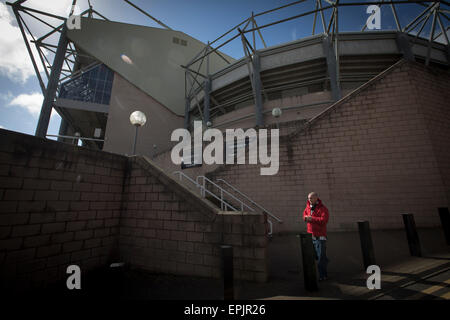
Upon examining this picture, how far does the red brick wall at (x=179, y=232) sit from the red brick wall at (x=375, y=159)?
3.84m

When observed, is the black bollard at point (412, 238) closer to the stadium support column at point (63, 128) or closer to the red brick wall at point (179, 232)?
the red brick wall at point (179, 232)

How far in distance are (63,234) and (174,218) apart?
6.94 ft

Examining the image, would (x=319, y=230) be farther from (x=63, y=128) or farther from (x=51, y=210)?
(x=63, y=128)

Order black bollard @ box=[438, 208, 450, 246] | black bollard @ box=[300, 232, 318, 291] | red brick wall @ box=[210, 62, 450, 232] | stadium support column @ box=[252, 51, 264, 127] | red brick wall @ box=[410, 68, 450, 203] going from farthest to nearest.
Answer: stadium support column @ box=[252, 51, 264, 127] < red brick wall @ box=[410, 68, 450, 203] < red brick wall @ box=[210, 62, 450, 232] < black bollard @ box=[438, 208, 450, 246] < black bollard @ box=[300, 232, 318, 291]

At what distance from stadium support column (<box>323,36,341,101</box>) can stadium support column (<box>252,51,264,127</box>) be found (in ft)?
15.7

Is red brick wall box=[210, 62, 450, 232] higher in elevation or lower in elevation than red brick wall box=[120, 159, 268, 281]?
higher

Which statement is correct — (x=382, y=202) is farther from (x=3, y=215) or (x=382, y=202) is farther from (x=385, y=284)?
(x=3, y=215)

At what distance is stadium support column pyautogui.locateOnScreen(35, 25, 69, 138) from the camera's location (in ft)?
47.5

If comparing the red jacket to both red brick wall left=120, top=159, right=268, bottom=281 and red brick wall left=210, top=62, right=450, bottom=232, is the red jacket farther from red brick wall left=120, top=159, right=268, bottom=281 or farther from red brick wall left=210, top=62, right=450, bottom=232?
red brick wall left=210, top=62, right=450, bottom=232

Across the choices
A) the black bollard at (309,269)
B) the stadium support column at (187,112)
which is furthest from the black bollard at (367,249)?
the stadium support column at (187,112)

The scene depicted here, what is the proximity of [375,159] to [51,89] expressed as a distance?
75.2 feet

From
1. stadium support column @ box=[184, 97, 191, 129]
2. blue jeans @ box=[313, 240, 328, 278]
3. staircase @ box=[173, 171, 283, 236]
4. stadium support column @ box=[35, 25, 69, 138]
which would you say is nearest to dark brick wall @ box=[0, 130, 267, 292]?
blue jeans @ box=[313, 240, 328, 278]

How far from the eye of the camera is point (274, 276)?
3.44 m

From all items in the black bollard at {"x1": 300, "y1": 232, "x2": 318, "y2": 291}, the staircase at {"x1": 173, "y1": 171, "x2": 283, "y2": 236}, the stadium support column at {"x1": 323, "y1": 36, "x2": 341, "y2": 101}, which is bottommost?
the black bollard at {"x1": 300, "y1": 232, "x2": 318, "y2": 291}
